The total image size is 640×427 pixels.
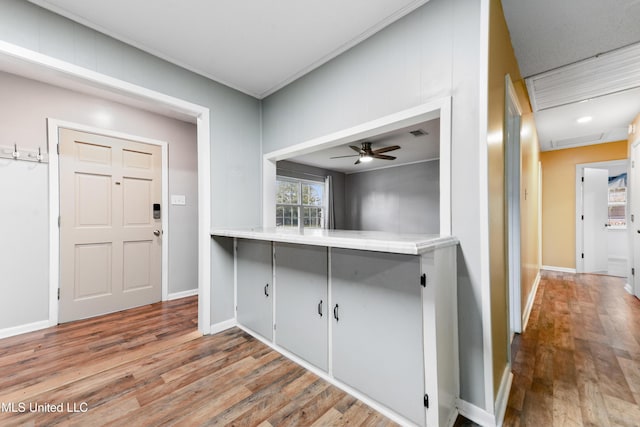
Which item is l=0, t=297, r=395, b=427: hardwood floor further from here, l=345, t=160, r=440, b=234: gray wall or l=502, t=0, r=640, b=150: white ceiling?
l=345, t=160, r=440, b=234: gray wall

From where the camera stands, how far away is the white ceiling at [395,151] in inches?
165

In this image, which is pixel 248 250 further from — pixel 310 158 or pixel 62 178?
pixel 310 158

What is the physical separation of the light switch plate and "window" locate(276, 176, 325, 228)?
2382mm

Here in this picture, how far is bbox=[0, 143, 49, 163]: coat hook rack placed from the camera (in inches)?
95.2

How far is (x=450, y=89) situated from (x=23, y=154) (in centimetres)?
377

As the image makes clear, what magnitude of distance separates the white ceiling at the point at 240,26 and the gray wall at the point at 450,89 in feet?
0.50

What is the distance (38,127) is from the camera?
2.61m

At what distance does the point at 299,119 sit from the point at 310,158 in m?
3.18

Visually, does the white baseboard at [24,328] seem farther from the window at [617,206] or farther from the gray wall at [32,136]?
the window at [617,206]

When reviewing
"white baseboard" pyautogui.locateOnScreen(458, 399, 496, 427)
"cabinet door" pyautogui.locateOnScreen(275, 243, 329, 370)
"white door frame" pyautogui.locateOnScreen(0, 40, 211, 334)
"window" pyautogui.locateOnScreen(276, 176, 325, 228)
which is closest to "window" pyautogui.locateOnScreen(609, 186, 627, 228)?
"window" pyautogui.locateOnScreen(276, 176, 325, 228)

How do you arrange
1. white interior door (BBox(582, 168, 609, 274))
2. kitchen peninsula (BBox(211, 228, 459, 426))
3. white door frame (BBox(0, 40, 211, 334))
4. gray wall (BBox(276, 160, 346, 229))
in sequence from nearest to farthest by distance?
1. kitchen peninsula (BBox(211, 228, 459, 426))
2. white door frame (BBox(0, 40, 211, 334))
3. white interior door (BBox(582, 168, 609, 274))
4. gray wall (BBox(276, 160, 346, 229))

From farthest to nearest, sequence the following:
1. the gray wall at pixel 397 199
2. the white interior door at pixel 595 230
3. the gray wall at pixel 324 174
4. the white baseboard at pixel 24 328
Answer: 1. the gray wall at pixel 397 199
2. the gray wall at pixel 324 174
3. the white interior door at pixel 595 230
4. the white baseboard at pixel 24 328

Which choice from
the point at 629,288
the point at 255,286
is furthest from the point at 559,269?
the point at 255,286

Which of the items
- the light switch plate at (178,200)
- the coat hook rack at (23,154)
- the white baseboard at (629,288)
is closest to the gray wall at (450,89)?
the light switch plate at (178,200)
